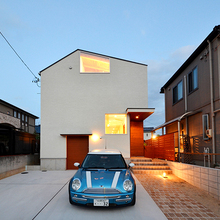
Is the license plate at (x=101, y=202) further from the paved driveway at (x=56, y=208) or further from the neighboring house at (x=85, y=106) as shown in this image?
the neighboring house at (x=85, y=106)

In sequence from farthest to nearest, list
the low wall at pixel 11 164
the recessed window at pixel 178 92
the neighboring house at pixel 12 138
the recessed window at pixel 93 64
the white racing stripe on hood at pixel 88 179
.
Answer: the recessed window at pixel 178 92 < the recessed window at pixel 93 64 < the neighboring house at pixel 12 138 < the low wall at pixel 11 164 < the white racing stripe on hood at pixel 88 179

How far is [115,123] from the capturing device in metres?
10.3

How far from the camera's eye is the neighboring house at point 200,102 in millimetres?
7941

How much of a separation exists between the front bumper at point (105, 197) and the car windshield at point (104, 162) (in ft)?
3.56

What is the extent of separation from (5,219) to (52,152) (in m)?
6.32

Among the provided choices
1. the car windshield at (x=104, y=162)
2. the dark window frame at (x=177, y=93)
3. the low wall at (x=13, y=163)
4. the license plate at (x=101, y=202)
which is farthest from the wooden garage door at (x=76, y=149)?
the dark window frame at (x=177, y=93)

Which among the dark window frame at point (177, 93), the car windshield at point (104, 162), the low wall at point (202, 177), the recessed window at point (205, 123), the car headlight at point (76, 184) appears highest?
the dark window frame at point (177, 93)

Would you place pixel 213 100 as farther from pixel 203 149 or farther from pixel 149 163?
pixel 149 163

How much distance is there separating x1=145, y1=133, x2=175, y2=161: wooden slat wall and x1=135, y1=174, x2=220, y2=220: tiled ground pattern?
269 centimetres

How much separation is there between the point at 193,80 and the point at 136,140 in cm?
509

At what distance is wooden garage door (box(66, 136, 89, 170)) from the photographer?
10.0 meters

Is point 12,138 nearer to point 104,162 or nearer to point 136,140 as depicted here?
point 104,162

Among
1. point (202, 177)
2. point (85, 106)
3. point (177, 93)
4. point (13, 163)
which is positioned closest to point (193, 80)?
point (177, 93)

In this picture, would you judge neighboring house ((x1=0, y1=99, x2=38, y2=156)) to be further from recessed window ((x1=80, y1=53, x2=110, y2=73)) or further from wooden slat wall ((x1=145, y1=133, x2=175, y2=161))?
wooden slat wall ((x1=145, y1=133, x2=175, y2=161))
